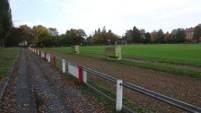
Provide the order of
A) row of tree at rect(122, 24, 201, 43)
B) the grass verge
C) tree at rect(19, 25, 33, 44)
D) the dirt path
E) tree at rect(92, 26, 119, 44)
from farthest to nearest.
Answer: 1. tree at rect(92, 26, 119, 44)
2. row of tree at rect(122, 24, 201, 43)
3. tree at rect(19, 25, 33, 44)
4. the dirt path
5. the grass verge

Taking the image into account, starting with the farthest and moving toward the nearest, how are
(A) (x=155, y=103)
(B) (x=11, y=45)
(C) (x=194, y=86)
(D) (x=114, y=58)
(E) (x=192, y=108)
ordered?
(B) (x=11, y=45)
(D) (x=114, y=58)
(C) (x=194, y=86)
(A) (x=155, y=103)
(E) (x=192, y=108)

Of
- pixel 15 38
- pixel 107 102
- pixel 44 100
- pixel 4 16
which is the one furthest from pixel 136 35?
pixel 107 102

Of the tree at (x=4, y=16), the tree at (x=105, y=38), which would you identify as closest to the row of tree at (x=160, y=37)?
the tree at (x=105, y=38)

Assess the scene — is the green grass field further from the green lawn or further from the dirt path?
the dirt path

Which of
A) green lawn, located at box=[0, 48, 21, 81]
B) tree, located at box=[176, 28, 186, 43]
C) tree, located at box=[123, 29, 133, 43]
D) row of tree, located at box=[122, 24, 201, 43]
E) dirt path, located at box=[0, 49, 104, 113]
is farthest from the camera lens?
tree, located at box=[123, 29, 133, 43]

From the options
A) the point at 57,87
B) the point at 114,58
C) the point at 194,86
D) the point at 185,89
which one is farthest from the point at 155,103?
the point at 114,58

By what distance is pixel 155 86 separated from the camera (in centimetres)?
1192

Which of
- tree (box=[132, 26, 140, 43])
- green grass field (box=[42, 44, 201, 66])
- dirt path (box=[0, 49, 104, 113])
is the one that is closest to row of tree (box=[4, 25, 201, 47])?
tree (box=[132, 26, 140, 43])

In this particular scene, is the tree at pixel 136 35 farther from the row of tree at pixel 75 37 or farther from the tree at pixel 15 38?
the tree at pixel 15 38

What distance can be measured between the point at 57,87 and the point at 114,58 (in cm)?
1606

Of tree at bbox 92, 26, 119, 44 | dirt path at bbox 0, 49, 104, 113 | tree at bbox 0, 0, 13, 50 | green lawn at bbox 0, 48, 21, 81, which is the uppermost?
tree at bbox 0, 0, 13, 50

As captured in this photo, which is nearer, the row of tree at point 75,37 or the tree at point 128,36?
the row of tree at point 75,37

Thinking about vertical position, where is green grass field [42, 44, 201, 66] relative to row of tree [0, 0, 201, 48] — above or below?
below

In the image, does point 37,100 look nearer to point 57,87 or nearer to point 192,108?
point 57,87
